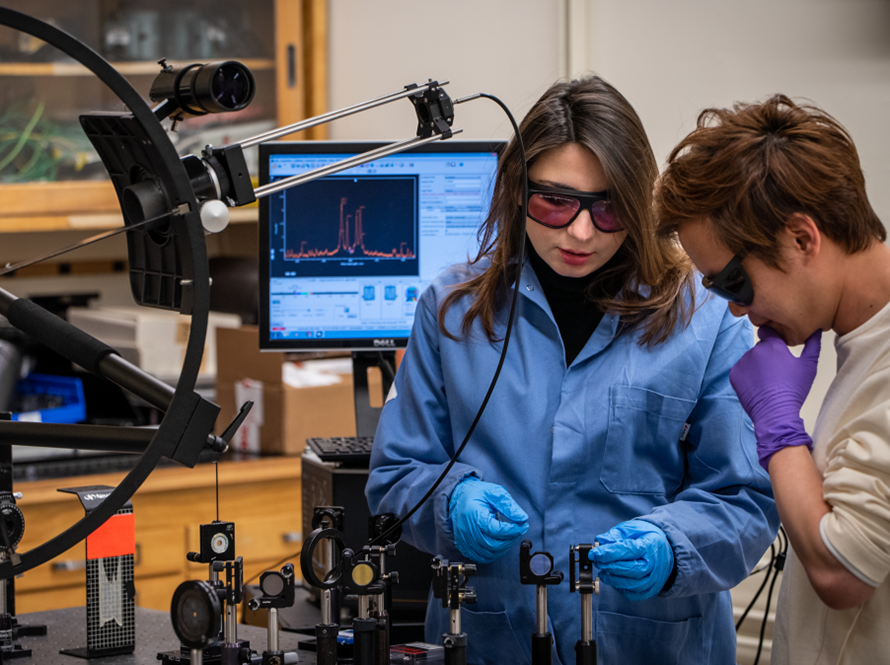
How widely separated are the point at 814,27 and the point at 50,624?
6.72ft

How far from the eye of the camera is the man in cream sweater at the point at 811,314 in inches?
35.8

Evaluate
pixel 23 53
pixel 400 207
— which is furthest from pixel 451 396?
pixel 23 53

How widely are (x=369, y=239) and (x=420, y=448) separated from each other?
1.91 ft

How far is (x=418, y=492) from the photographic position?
49.5 inches

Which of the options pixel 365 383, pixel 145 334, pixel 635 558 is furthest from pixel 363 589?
pixel 145 334

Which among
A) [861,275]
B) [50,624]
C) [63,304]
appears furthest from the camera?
[63,304]

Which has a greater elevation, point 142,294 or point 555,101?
point 555,101

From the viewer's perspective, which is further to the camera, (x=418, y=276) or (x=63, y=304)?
(x=63, y=304)

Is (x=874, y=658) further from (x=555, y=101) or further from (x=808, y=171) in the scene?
(x=555, y=101)

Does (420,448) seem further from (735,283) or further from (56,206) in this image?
(56,206)

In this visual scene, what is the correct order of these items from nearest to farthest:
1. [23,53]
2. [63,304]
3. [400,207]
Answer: [400,207] < [23,53] < [63,304]

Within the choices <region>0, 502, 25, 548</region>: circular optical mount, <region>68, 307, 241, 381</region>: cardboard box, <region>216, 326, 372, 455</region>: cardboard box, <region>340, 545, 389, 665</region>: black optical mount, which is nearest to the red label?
<region>0, 502, 25, 548</region>: circular optical mount

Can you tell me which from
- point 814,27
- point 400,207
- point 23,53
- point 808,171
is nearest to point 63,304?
point 23,53

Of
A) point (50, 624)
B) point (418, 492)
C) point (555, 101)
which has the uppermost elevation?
point (555, 101)
